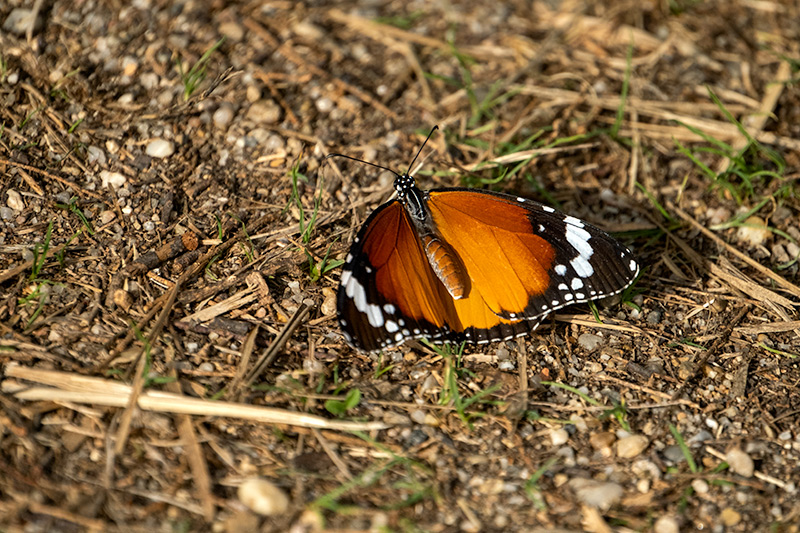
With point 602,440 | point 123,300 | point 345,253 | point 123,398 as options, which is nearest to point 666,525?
point 602,440

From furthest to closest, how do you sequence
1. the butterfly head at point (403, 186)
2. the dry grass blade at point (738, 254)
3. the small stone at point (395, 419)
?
the dry grass blade at point (738, 254) < the butterfly head at point (403, 186) < the small stone at point (395, 419)

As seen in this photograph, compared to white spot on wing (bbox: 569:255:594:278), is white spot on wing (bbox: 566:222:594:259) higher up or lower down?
higher up

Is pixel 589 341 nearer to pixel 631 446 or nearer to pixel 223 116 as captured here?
pixel 631 446

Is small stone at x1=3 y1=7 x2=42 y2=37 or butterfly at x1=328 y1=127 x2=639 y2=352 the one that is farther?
small stone at x1=3 y1=7 x2=42 y2=37

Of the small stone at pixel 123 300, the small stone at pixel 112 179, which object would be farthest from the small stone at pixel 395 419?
the small stone at pixel 112 179

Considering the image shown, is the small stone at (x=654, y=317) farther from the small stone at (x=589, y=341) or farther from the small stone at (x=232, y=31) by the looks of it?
the small stone at (x=232, y=31)

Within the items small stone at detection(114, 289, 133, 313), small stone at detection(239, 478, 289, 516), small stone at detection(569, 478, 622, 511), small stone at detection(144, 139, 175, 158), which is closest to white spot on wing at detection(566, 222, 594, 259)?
small stone at detection(569, 478, 622, 511)

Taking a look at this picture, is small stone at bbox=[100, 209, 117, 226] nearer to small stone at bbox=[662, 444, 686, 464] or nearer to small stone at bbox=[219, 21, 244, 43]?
small stone at bbox=[219, 21, 244, 43]
